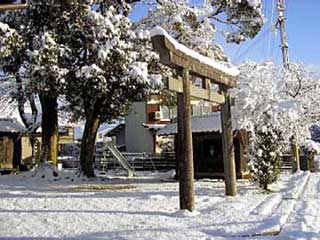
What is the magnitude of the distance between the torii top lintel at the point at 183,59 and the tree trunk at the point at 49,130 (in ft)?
35.1

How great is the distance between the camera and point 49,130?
2108 cm

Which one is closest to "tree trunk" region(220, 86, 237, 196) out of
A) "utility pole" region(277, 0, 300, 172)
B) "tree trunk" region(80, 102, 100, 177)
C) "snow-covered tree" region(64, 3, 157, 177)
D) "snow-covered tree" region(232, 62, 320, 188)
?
"snow-covered tree" region(232, 62, 320, 188)

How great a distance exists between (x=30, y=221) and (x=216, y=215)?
3.44 meters

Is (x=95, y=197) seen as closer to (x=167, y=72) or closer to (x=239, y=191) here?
(x=239, y=191)

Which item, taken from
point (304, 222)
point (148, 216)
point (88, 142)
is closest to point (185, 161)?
point (148, 216)

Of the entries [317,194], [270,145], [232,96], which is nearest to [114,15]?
[232,96]

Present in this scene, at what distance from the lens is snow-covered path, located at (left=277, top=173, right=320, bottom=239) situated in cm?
703

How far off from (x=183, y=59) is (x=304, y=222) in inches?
159

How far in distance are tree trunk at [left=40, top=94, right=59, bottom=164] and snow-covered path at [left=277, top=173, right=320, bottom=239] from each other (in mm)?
12504

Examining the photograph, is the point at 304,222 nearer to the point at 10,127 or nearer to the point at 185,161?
the point at 185,161

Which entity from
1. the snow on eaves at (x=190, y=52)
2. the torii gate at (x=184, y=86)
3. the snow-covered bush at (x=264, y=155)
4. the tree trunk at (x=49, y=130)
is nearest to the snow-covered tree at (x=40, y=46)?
the tree trunk at (x=49, y=130)

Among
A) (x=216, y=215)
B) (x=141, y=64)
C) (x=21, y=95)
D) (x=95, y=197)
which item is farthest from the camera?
(x=21, y=95)

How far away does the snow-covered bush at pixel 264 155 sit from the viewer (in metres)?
13.8

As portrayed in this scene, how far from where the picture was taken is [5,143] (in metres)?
29.2
